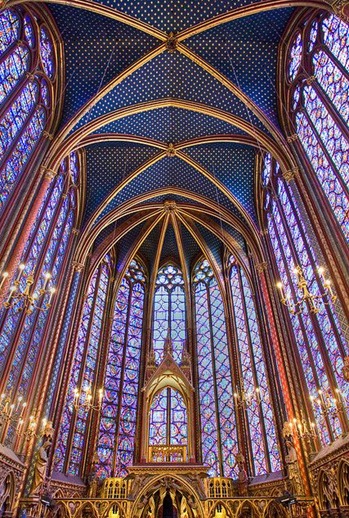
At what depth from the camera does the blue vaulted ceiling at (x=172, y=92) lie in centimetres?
1416

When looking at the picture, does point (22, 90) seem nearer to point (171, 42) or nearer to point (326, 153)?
point (171, 42)

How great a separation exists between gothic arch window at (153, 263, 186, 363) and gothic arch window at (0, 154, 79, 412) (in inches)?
305

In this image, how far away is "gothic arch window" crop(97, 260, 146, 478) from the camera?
1780cm

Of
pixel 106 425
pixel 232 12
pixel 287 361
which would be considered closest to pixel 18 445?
pixel 106 425

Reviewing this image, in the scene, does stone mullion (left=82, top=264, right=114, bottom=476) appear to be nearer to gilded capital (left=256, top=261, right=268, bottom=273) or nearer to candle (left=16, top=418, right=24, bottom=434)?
candle (left=16, top=418, right=24, bottom=434)

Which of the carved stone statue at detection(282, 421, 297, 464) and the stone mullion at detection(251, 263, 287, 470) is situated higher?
the stone mullion at detection(251, 263, 287, 470)

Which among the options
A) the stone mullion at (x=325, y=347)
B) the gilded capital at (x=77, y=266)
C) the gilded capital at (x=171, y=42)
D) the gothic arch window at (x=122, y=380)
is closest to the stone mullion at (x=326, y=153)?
the stone mullion at (x=325, y=347)

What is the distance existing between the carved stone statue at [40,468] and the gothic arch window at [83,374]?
1.84m

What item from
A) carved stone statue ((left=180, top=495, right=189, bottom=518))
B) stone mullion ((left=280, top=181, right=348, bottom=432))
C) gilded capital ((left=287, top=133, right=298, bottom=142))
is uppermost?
gilded capital ((left=287, top=133, right=298, bottom=142))

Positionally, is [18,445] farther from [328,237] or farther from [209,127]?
[209,127]

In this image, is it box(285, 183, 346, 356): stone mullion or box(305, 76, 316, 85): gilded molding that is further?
box(305, 76, 316, 85): gilded molding

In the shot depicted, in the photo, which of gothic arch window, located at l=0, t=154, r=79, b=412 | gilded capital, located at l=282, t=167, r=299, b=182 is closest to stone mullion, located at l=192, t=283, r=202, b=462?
gothic arch window, located at l=0, t=154, r=79, b=412

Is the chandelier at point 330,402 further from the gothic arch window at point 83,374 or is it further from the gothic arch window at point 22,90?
the gothic arch window at point 22,90

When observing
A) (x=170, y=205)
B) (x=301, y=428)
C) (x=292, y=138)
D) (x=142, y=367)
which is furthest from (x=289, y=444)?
(x=170, y=205)
